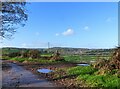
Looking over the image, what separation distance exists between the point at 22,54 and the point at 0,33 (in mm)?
21445

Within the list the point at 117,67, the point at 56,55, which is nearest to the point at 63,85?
the point at 117,67

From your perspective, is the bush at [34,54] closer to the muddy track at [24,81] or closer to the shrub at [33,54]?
the shrub at [33,54]

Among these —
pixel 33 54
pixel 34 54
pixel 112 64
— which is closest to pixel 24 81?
pixel 112 64

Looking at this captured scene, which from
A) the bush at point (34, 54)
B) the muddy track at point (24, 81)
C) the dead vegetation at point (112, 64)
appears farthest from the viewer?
the bush at point (34, 54)

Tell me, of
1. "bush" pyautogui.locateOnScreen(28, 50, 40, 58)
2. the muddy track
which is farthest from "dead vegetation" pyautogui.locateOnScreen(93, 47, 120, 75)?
"bush" pyautogui.locateOnScreen(28, 50, 40, 58)

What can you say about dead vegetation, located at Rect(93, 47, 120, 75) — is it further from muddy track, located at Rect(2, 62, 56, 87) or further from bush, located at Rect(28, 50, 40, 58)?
bush, located at Rect(28, 50, 40, 58)

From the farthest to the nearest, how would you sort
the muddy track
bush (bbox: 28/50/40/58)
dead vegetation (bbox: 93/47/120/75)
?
bush (bbox: 28/50/40/58), dead vegetation (bbox: 93/47/120/75), the muddy track

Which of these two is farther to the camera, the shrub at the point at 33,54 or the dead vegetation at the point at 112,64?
the shrub at the point at 33,54

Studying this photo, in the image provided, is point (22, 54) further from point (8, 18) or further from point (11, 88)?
point (11, 88)

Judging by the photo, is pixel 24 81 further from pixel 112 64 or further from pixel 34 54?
pixel 34 54

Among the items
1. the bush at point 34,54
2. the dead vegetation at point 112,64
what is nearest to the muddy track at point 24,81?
the dead vegetation at point 112,64

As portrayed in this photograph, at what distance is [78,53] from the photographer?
63375mm

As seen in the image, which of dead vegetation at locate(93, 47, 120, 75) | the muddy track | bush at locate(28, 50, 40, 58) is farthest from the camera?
bush at locate(28, 50, 40, 58)

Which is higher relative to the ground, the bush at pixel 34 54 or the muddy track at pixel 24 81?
the bush at pixel 34 54
